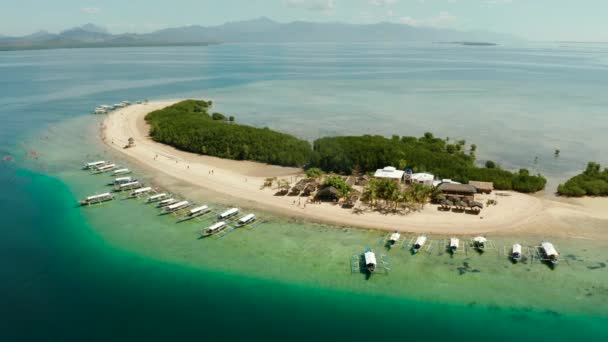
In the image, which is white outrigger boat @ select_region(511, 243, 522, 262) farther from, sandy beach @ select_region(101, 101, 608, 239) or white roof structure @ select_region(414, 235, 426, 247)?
white roof structure @ select_region(414, 235, 426, 247)

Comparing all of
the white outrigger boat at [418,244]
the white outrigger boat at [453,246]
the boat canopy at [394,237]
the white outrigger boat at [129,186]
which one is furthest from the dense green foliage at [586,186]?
the white outrigger boat at [129,186]

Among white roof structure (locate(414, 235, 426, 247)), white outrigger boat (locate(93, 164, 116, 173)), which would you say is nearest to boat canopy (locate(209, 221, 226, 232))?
white roof structure (locate(414, 235, 426, 247))

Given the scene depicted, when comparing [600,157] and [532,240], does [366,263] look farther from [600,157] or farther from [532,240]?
[600,157]

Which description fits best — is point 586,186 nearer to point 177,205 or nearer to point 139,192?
point 177,205

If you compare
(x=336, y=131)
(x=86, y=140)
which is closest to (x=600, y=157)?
(x=336, y=131)

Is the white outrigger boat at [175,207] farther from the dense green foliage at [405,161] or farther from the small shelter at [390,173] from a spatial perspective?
the small shelter at [390,173]
